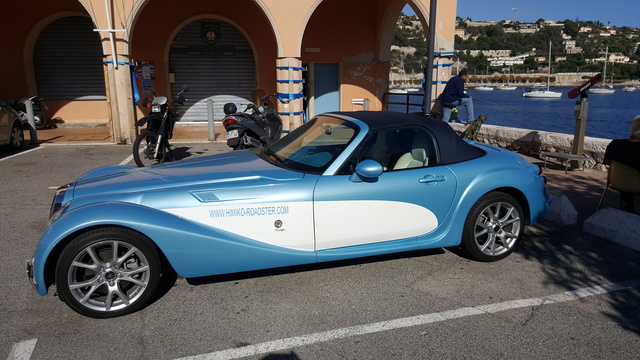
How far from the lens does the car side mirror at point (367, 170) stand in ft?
12.4

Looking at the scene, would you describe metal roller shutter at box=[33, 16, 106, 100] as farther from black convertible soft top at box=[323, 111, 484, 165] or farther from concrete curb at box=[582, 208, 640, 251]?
concrete curb at box=[582, 208, 640, 251]

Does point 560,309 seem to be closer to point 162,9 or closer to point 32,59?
point 162,9

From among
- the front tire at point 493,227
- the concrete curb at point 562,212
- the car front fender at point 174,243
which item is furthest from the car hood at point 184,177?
the concrete curb at point 562,212

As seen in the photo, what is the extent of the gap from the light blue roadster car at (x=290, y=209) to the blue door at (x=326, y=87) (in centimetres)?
1186

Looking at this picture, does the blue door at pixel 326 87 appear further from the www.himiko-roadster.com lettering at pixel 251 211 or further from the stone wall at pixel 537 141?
the www.himiko-roadster.com lettering at pixel 251 211

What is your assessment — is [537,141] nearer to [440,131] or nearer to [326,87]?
[440,131]

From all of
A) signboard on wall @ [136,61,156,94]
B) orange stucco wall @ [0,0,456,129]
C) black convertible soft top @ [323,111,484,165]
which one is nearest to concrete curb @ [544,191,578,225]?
black convertible soft top @ [323,111,484,165]

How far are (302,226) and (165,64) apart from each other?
1279cm

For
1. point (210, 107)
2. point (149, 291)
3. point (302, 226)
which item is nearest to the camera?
point (149, 291)

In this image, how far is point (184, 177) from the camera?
3.89 m

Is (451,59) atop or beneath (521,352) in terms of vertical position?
atop

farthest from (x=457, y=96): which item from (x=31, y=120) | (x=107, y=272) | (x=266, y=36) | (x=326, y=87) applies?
(x=31, y=120)

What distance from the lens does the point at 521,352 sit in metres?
2.99

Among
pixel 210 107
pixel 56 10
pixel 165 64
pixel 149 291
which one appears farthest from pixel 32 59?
pixel 149 291
